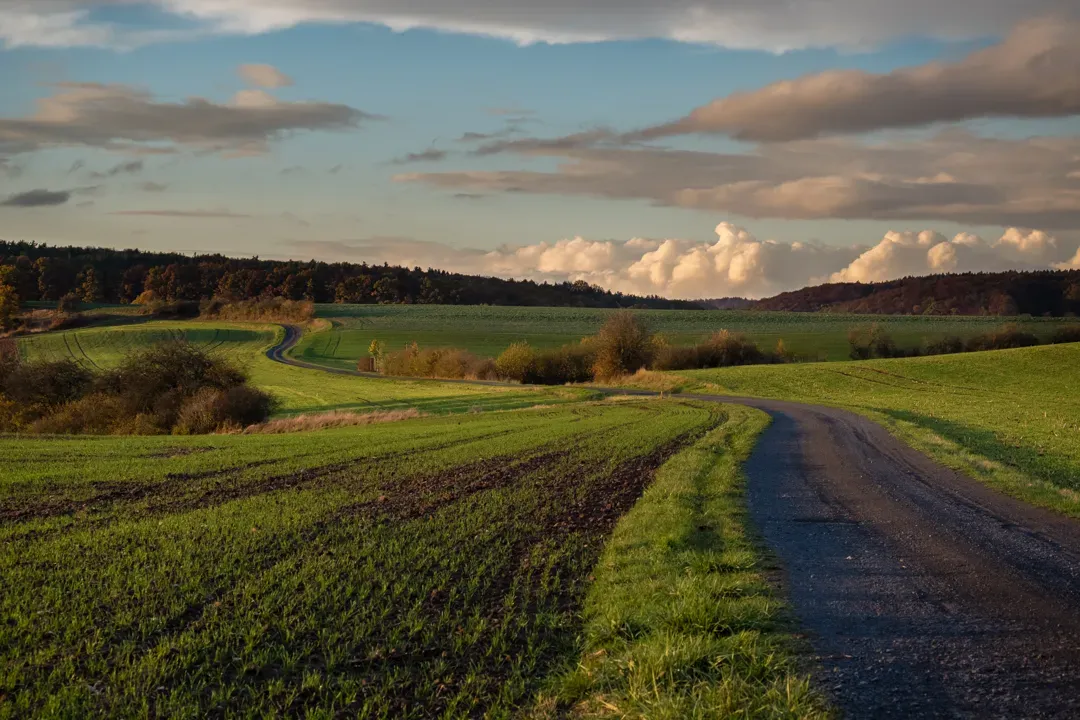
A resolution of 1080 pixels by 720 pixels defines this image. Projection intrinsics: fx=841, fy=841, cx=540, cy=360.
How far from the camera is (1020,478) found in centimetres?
1766

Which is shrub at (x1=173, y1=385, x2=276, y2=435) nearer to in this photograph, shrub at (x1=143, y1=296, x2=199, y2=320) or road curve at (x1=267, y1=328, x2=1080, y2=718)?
road curve at (x1=267, y1=328, x2=1080, y2=718)

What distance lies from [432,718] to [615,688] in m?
1.45

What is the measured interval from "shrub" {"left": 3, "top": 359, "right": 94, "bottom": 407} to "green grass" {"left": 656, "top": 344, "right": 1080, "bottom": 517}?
40.8m

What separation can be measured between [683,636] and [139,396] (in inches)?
1911

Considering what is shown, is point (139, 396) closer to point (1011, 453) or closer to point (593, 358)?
point (1011, 453)

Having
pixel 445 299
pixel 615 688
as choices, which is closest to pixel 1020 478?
pixel 615 688

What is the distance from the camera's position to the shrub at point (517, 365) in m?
83.8

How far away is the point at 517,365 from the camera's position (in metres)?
84.0

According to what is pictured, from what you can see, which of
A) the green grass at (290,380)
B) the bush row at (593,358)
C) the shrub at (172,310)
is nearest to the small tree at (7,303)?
the green grass at (290,380)

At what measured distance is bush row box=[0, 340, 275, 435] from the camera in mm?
47312

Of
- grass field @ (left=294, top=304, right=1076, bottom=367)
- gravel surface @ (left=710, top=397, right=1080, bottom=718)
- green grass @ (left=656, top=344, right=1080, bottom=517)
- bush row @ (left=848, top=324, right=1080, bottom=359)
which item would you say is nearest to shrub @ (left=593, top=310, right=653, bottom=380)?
green grass @ (left=656, top=344, right=1080, bottom=517)

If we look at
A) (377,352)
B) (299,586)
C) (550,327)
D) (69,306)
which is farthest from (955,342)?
(69,306)

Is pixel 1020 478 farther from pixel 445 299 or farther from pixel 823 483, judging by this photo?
pixel 445 299

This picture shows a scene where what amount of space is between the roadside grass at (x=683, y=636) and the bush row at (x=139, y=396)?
3941 centimetres
